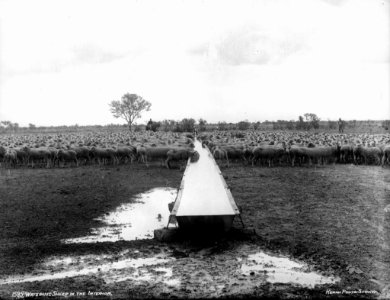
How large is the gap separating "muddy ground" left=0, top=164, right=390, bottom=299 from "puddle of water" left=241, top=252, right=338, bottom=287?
0.13 meters

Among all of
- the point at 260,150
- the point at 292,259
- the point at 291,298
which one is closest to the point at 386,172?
the point at 260,150

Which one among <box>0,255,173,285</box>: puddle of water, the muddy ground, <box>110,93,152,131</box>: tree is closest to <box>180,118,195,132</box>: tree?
<box>110,93,152,131</box>: tree

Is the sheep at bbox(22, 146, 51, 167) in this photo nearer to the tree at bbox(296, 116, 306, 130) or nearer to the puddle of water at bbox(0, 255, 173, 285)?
the puddle of water at bbox(0, 255, 173, 285)

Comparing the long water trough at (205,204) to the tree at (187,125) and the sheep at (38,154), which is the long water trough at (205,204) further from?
the tree at (187,125)

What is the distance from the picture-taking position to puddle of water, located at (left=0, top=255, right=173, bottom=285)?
243 inches

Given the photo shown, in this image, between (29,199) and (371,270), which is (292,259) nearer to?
(371,270)

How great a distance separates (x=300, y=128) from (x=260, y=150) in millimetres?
48241

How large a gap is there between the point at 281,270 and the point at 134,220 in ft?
16.0

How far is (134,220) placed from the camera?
10.3 m

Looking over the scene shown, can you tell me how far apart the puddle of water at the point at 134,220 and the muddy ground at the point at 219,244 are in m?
0.35

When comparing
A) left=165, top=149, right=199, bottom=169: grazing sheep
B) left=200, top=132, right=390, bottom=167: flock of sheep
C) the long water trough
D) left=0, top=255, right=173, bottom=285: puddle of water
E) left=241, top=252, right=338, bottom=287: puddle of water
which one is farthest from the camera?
left=200, top=132, right=390, bottom=167: flock of sheep

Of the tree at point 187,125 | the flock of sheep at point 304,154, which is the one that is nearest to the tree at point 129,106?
the tree at point 187,125

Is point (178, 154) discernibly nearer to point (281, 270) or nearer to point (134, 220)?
point (134, 220)

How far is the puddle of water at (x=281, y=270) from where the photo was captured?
5.94 metres
